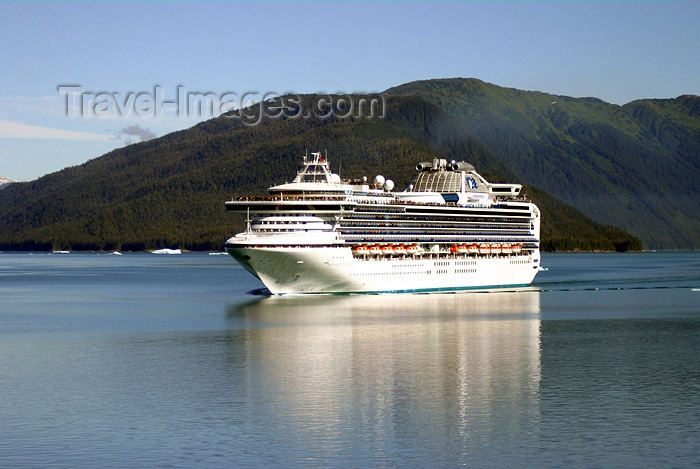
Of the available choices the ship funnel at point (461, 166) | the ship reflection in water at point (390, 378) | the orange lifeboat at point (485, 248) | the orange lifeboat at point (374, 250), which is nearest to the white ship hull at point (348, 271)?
Result: the orange lifeboat at point (374, 250)

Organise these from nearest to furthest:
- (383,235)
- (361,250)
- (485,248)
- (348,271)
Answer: (348,271) < (361,250) < (383,235) < (485,248)

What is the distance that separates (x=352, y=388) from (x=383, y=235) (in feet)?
167

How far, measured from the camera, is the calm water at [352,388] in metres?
32.2

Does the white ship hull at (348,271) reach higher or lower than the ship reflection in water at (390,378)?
higher

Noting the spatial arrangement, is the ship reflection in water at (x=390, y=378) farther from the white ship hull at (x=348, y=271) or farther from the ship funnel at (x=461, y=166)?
the ship funnel at (x=461, y=166)

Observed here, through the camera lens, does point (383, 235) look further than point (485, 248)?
No

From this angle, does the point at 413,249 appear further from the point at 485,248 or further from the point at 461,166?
the point at 461,166

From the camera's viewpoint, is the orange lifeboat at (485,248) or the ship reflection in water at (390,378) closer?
the ship reflection in water at (390,378)

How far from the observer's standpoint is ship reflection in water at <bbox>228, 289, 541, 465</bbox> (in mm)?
33781

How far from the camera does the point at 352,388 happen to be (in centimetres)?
4284

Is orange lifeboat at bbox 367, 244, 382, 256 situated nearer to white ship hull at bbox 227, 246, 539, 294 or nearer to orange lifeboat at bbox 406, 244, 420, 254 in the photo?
white ship hull at bbox 227, 246, 539, 294

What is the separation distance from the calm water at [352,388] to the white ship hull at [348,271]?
17.1 ft

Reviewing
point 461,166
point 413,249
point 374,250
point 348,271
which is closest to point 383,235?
point 374,250

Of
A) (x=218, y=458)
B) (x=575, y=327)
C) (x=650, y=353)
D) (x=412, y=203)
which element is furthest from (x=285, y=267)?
(x=218, y=458)
